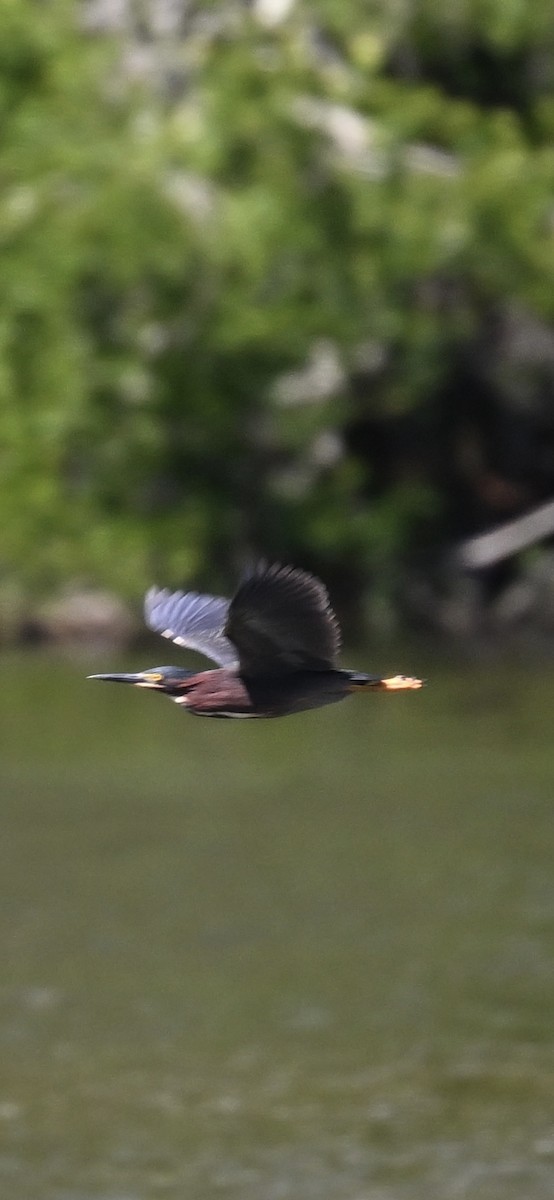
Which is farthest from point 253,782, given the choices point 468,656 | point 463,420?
point 463,420

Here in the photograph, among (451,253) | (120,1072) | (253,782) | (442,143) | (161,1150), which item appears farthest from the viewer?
(442,143)

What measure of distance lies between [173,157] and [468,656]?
179 inches

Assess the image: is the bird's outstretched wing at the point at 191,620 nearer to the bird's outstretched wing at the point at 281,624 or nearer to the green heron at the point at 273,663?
the green heron at the point at 273,663

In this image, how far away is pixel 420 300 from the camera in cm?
1916

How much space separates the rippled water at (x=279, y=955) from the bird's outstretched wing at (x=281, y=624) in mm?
3701

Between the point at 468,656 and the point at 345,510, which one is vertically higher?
the point at 345,510

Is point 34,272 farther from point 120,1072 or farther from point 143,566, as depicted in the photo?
point 120,1072

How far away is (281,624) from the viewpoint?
5.23 metres

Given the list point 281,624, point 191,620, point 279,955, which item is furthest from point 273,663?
point 279,955

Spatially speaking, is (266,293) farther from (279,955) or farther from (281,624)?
(281,624)

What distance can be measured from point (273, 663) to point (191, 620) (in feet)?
2.66

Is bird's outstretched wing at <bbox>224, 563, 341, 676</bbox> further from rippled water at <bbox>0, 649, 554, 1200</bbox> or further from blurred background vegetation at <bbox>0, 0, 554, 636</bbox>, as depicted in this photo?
blurred background vegetation at <bbox>0, 0, 554, 636</bbox>

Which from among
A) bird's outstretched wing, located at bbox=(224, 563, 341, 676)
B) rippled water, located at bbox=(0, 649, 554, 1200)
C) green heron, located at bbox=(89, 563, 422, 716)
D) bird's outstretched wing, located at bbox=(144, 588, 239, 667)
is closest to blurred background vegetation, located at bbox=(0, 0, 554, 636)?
rippled water, located at bbox=(0, 649, 554, 1200)

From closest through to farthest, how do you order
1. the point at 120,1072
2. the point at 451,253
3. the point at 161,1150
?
the point at 161,1150 → the point at 120,1072 → the point at 451,253
